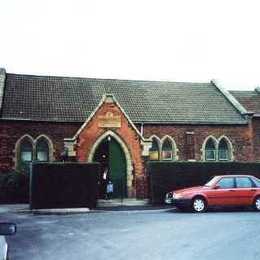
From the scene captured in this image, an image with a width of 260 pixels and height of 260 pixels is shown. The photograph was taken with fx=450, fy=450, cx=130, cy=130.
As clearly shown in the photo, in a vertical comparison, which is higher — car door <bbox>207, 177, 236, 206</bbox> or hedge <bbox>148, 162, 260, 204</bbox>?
hedge <bbox>148, 162, 260, 204</bbox>

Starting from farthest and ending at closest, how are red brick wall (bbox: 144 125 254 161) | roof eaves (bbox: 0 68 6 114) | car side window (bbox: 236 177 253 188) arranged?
red brick wall (bbox: 144 125 254 161) < roof eaves (bbox: 0 68 6 114) < car side window (bbox: 236 177 253 188)

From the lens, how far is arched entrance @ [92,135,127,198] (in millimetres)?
27328

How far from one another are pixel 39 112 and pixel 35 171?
25.9 ft

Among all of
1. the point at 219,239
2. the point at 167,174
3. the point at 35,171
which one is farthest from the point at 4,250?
the point at 167,174

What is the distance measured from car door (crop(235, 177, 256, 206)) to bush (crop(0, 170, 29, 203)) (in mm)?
11573

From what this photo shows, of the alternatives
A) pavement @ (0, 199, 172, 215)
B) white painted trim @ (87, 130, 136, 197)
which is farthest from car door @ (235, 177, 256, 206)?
white painted trim @ (87, 130, 136, 197)

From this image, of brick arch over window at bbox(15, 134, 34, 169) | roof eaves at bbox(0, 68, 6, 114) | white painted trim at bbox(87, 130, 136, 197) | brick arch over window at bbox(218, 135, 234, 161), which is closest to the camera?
white painted trim at bbox(87, 130, 136, 197)

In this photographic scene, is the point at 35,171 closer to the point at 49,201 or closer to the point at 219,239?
the point at 49,201

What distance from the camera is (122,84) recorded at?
33.6 metres

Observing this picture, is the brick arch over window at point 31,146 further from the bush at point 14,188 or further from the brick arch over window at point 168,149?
the brick arch over window at point 168,149

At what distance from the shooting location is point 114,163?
90.8ft

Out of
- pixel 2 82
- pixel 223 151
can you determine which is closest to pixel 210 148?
pixel 223 151

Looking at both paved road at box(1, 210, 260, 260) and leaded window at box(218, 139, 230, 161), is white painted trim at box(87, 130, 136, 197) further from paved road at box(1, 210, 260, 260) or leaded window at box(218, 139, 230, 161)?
paved road at box(1, 210, 260, 260)

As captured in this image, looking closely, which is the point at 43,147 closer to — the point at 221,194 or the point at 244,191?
the point at 221,194
